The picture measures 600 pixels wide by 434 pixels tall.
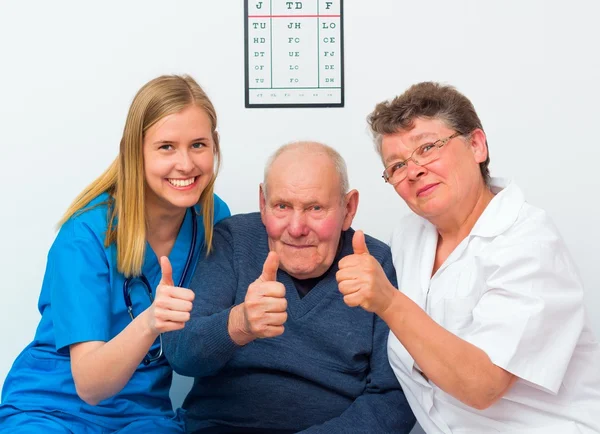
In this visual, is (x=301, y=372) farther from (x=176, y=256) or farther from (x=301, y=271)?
(x=176, y=256)

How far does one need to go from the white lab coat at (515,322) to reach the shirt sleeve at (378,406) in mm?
32

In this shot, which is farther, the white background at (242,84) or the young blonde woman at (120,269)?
the white background at (242,84)

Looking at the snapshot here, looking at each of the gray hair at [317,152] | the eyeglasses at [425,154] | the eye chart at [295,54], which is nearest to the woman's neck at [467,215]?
the eyeglasses at [425,154]

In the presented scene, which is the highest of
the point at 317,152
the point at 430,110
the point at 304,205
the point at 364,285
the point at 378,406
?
the point at 430,110

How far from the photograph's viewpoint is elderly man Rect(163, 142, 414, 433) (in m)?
1.88

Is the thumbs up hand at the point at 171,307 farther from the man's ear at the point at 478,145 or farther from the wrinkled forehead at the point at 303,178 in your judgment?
the man's ear at the point at 478,145

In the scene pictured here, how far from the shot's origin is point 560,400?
5.55ft

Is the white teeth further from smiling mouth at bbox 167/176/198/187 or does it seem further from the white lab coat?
the white lab coat

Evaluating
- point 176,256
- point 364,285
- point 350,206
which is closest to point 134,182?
point 176,256

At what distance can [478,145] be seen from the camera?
1.87 meters

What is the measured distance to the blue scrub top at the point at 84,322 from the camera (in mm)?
1772

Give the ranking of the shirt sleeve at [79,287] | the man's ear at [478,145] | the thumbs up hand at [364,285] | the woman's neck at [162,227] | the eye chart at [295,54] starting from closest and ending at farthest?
1. the thumbs up hand at [364,285]
2. the shirt sleeve at [79,287]
3. the man's ear at [478,145]
4. the woman's neck at [162,227]
5. the eye chart at [295,54]

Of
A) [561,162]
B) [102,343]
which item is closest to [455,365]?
[102,343]

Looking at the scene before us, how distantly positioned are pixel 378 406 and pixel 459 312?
321 millimetres
